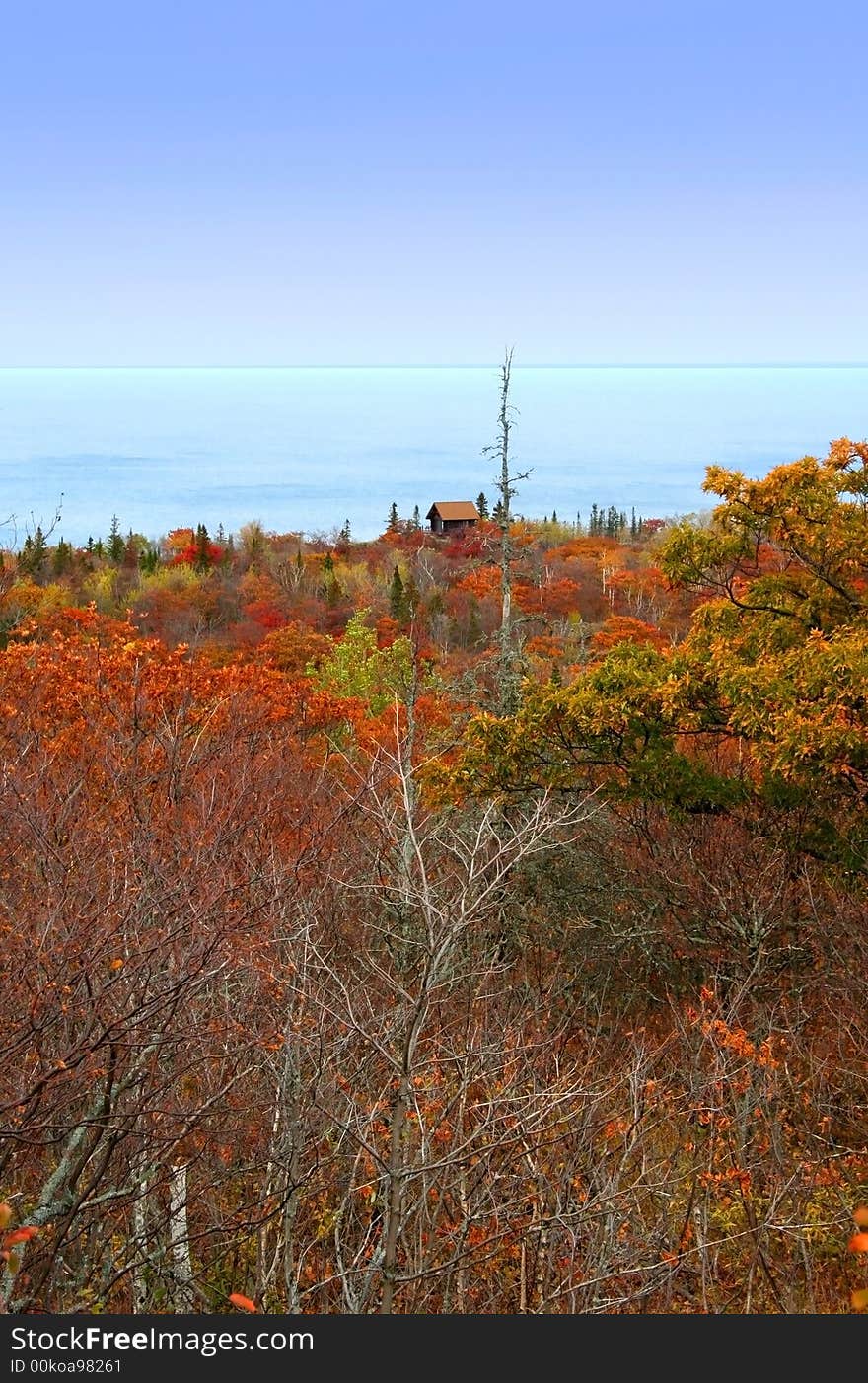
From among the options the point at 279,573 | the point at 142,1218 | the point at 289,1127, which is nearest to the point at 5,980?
the point at 142,1218

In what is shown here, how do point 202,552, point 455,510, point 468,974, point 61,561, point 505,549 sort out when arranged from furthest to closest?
point 455,510
point 202,552
point 61,561
point 505,549
point 468,974

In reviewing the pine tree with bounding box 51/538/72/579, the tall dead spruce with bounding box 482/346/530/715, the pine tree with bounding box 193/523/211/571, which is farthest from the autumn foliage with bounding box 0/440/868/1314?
the pine tree with bounding box 193/523/211/571

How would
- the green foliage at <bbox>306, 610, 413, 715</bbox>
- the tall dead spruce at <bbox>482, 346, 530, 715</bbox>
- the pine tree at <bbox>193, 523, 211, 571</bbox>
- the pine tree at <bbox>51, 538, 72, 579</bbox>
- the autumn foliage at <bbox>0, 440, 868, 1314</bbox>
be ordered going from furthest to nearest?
the pine tree at <bbox>193, 523, 211, 571</bbox>, the pine tree at <bbox>51, 538, 72, 579</bbox>, the green foliage at <bbox>306, 610, 413, 715</bbox>, the tall dead spruce at <bbox>482, 346, 530, 715</bbox>, the autumn foliage at <bbox>0, 440, 868, 1314</bbox>

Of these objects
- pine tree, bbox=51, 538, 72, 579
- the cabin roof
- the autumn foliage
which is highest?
the autumn foliage

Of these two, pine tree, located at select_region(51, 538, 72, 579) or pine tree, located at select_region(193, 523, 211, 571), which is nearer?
pine tree, located at select_region(51, 538, 72, 579)

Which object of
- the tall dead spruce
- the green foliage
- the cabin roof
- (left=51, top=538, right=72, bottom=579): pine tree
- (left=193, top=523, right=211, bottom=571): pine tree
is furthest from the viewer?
the cabin roof

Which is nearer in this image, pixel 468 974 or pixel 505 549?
pixel 468 974

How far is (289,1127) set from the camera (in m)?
6.43

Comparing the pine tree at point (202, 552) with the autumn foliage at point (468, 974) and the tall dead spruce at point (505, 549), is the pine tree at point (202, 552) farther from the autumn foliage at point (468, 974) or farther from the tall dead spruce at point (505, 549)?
the tall dead spruce at point (505, 549)

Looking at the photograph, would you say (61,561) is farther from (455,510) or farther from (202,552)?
(455,510)

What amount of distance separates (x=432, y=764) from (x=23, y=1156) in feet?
28.7

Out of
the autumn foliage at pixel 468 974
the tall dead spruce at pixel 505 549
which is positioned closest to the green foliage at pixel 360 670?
the autumn foliage at pixel 468 974

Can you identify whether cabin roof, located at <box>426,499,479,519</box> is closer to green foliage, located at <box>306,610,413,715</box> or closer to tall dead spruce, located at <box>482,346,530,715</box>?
green foliage, located at <box>306,610,413,715</box>

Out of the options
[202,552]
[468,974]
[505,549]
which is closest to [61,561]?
[202,552]
